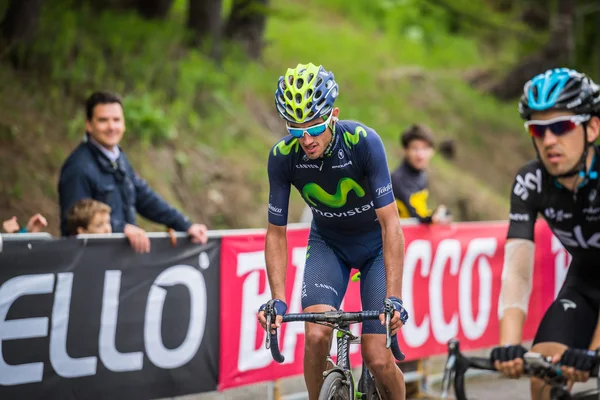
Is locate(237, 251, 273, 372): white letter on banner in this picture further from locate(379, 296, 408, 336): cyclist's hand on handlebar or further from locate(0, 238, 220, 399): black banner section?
locate(379, 296, 408, 336): cyclist's hand on handlebar

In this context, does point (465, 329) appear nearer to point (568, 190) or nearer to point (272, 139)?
point (568, 190)

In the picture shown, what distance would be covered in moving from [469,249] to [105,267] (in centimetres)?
427

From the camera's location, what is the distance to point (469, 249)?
9219mm

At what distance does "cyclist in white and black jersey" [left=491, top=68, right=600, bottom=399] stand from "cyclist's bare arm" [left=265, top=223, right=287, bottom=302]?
61.4 inches

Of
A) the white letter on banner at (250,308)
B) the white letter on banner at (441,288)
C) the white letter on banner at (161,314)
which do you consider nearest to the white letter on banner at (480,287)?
the white letter on banner at (441,288)

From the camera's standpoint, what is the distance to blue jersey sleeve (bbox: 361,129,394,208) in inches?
212

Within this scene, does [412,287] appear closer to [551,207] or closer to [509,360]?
[551,207]

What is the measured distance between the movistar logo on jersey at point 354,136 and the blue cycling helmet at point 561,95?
52.9 inches

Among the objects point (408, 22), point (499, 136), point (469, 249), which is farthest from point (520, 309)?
point (408, 22)

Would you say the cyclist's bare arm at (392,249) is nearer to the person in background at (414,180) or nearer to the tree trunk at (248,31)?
the person in background at (414,180)

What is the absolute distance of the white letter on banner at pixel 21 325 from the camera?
6.07m

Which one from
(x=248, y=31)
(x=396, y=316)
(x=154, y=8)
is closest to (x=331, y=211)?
(x=396, y=316)

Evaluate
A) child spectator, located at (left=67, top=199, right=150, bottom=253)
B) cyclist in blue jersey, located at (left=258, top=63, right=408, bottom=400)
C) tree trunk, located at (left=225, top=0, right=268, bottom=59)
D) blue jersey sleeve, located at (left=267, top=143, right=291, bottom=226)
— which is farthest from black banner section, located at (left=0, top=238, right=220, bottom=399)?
tree trunk, located at (left=225, top=0, right=268, bottom=59)

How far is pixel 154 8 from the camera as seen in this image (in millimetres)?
15633
